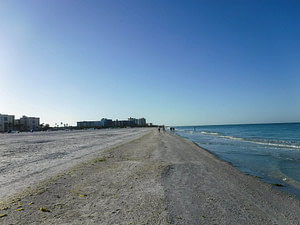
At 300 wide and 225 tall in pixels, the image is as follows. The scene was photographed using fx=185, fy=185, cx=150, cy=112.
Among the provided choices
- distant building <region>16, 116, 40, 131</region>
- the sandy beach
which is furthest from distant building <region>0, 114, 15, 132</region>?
the sandy beach

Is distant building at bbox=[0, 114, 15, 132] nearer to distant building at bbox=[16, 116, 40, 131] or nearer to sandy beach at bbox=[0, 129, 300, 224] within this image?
distant building at bbox=[16, 116, 40, 131]

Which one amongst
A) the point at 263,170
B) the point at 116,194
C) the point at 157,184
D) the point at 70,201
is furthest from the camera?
the point at 263,170

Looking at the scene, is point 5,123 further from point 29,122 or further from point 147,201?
point 147,201

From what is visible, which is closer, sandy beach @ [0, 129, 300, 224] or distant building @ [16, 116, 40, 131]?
sandy beach @ [0, 129, 300, 224]

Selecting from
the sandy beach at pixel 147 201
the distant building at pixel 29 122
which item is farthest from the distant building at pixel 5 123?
the sandy beach at pixel 147 201

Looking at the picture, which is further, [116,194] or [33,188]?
[33,188]

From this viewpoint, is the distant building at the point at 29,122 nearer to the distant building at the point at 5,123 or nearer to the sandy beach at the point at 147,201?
the distant building at the point at 5,123

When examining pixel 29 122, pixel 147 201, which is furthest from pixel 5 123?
pixel 147 201

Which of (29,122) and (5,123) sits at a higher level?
(29,122)

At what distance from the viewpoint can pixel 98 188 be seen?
22.8 feet

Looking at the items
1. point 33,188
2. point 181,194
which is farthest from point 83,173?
point 181,194

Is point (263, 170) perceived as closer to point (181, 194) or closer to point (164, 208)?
point (181, 194)

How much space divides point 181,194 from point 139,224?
8.04 feet

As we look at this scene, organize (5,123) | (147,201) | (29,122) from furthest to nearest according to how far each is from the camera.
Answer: (29,122) → (5,123) → (147,201)
